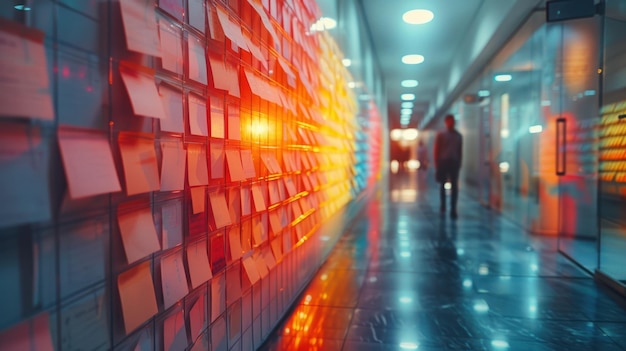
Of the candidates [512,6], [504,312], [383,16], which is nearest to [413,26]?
[383,16]

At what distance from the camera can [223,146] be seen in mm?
1371

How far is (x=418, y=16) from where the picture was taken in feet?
20.1

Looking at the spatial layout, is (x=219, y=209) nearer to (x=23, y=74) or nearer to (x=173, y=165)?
(x=173, y=165)

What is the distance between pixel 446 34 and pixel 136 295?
7.63 meters

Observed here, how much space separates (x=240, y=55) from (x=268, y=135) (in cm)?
42

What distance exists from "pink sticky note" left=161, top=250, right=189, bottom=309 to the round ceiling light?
11.8 meters

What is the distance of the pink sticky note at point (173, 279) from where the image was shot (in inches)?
40.6

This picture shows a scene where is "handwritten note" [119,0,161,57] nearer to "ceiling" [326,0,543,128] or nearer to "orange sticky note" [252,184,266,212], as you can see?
"orange sticky note" [252,184,266,212]

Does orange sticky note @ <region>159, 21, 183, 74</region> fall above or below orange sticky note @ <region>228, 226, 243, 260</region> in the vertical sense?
above

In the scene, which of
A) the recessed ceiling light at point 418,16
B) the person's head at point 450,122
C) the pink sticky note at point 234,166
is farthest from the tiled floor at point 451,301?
the recessed ceiling light at point 418,16

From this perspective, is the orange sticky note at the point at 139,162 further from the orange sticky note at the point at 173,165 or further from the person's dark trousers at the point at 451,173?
the person's dark trousers at the point at 451,173

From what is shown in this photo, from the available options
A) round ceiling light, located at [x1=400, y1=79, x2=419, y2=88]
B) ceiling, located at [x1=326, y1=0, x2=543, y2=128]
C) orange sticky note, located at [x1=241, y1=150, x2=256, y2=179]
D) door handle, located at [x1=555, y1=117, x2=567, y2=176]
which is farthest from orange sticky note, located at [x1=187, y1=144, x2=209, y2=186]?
round ceiling light, located at [x1=400, y1=79, x2=419, y2=88]

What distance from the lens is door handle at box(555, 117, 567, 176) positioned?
412cm

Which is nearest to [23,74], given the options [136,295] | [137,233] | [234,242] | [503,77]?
[137,233]
